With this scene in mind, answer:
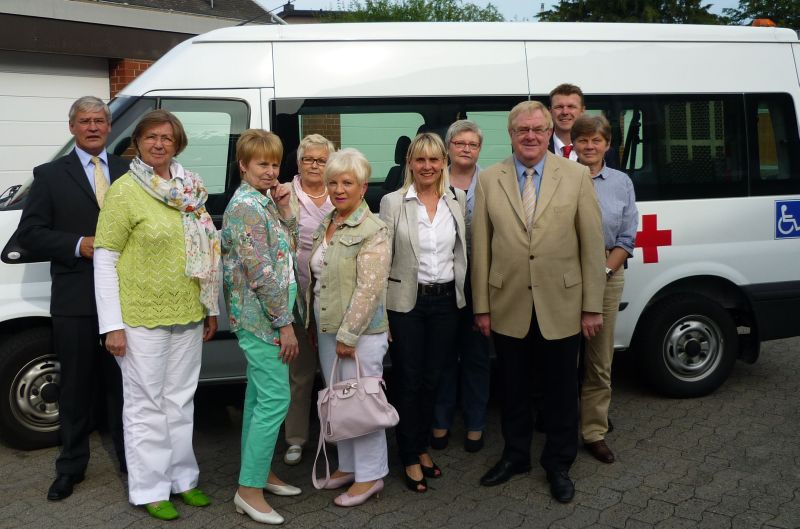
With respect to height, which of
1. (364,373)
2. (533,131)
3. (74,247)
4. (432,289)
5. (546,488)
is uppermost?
(533,131)

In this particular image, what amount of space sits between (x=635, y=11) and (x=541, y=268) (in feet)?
97.1

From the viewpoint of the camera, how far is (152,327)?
3.70 m

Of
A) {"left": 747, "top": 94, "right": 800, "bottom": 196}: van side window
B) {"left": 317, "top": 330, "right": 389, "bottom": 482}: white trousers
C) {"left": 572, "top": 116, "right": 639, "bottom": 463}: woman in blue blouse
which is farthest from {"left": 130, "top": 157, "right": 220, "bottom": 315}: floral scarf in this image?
{"left": 747, "top": 94, "right": 800, "bottom": 196}: van side window

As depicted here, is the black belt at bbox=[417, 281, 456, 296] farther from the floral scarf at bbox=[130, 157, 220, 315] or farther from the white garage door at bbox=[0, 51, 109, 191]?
the white garage door at bbox=[0, 51, 109, 191]

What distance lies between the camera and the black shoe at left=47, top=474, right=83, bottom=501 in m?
4.10

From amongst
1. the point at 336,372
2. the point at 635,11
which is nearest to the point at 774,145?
the point at 336,372

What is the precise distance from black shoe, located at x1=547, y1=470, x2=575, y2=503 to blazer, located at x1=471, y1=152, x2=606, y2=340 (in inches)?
28.8

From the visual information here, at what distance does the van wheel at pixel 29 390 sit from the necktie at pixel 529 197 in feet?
9.07

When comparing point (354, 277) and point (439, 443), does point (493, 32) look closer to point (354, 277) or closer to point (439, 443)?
point (354, 277)

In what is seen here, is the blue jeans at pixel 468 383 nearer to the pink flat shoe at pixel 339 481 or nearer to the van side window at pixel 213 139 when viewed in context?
the pink flat shoe at pixel 339 481

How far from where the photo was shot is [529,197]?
397 cm

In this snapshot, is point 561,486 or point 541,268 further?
point 561,486

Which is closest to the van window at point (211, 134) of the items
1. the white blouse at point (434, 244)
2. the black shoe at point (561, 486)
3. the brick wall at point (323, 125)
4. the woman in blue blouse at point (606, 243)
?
the brick wall at point (323, 125)

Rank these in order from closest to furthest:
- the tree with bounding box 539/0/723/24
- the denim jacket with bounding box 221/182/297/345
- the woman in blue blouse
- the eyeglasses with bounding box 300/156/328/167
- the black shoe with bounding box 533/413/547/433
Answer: the denim jacket with bounding box 221/182/297/345
the eyeglasses with bounding box 300/156/328/167
the woman in blue blouse
the black shoe with bounding box 533/413/547/433
the tree with bounding box 539/0/723/24
